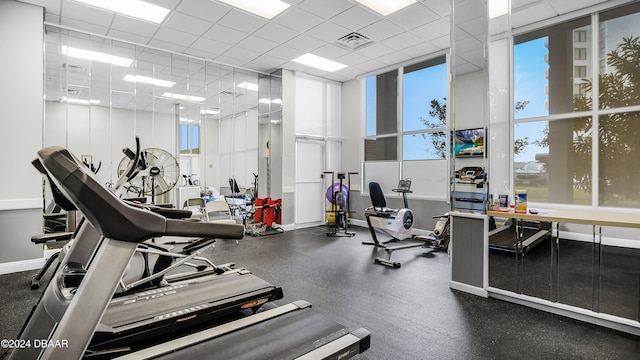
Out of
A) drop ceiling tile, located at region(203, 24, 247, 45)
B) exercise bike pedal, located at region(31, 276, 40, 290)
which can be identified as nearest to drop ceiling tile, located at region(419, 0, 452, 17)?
drop ceiling tile, located at region(203, 24, 247, 45)

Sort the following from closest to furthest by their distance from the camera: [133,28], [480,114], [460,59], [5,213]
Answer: [480,114], [460,59], [5,213], [133,28]

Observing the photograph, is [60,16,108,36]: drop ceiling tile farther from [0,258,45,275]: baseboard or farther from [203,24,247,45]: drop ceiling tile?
[0,258,45,275]: baseboard

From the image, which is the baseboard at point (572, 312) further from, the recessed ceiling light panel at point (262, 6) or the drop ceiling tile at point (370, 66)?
the drop ceiling tile at point (370, 66)

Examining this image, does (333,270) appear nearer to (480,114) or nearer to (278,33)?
(480,114)

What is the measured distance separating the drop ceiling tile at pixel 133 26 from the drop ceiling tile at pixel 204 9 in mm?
836

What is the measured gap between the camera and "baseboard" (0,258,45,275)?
13.0 ft

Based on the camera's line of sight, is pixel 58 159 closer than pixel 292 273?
Yes

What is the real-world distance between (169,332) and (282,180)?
4.96 m

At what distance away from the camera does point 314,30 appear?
16.6ft

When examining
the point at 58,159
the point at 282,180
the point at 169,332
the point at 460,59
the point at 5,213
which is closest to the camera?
the point at 58,159

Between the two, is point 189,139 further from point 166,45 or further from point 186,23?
point 186,23

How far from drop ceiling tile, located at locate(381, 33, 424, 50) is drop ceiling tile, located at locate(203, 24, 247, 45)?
2622mm

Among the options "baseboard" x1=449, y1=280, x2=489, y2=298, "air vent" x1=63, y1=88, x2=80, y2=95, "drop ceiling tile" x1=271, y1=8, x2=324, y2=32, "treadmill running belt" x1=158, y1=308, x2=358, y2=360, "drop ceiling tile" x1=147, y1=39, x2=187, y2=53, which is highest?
"drop ceiling tile" x1=271, y1=8, x2=324, y2=32

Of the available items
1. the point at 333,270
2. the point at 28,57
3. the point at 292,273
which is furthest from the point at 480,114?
the point at 28,57
